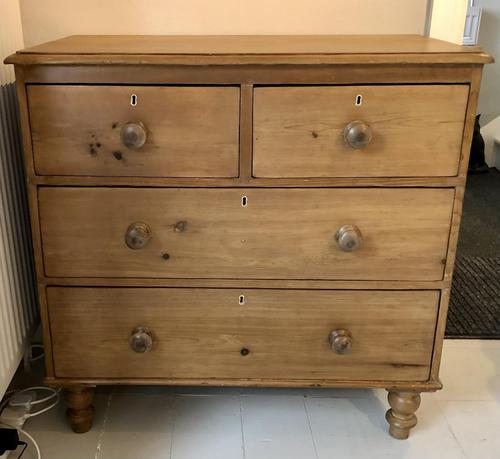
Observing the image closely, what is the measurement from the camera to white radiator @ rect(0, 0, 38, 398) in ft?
4.12

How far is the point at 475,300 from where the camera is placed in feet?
6.64

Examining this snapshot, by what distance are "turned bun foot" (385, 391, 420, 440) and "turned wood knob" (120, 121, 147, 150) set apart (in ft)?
2.63

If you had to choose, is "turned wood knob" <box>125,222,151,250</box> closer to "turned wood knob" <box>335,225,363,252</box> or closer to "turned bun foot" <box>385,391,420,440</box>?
"turned wood knob" <box>335,225,363,252</box>

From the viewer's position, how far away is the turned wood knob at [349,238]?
1160mm

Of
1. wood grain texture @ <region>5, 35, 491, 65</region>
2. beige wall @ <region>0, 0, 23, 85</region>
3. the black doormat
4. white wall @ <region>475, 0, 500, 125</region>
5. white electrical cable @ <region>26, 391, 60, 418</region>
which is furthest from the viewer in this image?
white wall @ <region>475, 0, 500, 125</region>

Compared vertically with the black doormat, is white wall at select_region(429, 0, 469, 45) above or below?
above

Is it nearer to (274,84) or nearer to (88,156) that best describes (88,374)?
(88,156)

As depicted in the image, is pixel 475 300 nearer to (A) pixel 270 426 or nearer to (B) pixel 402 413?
(B) pixel 402 413

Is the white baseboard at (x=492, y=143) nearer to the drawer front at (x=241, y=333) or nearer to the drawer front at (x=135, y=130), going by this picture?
the drawer front at (x=241, y=333)

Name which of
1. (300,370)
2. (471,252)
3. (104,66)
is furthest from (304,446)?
(471,252)

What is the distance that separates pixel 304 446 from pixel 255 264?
1.54 ft

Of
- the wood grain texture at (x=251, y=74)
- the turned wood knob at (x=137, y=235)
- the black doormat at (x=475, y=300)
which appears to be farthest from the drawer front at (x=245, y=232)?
the black doormat at (x=475, y=300)

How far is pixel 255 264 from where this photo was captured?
1.21 meters

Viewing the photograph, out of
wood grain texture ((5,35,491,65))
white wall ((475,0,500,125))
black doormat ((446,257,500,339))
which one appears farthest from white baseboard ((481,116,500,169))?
wood grain texture ((5,35,491,65))
